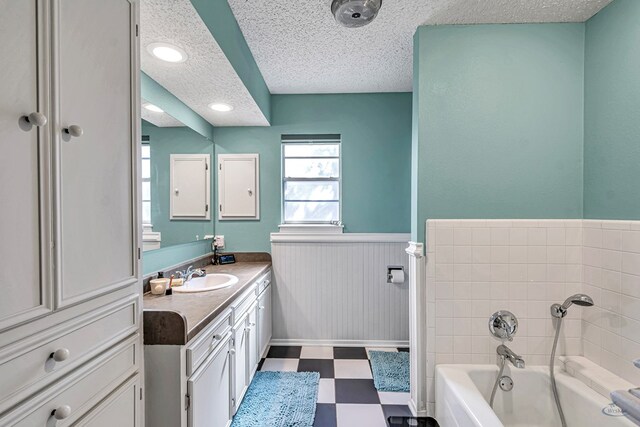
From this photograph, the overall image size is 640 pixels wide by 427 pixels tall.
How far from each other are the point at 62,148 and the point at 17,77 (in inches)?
6.9

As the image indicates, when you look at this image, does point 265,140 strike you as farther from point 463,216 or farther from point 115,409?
point 115,409

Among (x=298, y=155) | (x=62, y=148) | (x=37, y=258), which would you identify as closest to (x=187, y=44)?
(x=62, y=148)

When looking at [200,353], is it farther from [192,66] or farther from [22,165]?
[192,66]

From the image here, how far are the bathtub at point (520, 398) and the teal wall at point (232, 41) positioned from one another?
2.17 meters

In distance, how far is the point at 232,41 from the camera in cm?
177

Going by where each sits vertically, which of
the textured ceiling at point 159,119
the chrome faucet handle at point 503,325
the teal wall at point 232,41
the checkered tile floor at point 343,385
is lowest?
the checkered tile floor at point 343,385

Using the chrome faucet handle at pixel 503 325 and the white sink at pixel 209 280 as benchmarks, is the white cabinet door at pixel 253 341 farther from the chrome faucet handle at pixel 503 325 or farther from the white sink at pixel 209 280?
the chrome faucet handle at pixel 503 325

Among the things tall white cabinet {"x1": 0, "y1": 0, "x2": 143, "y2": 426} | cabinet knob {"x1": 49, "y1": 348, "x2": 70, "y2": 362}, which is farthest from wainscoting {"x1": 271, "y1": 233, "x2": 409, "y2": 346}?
cabinet knob {"x1": 49, "y1": 348, "x2": 70, "y2": 362}

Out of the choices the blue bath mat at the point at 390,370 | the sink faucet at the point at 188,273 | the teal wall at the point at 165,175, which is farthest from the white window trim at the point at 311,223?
the blue bath mat at the point at 390,370

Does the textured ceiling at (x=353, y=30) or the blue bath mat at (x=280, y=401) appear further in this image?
the blue bath mat at (x=280, y=401)

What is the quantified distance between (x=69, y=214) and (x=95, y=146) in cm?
23

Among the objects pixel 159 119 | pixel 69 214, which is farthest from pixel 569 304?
pixel 159 119

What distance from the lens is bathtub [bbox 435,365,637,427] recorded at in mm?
1475

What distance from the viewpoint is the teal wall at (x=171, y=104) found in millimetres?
1872
